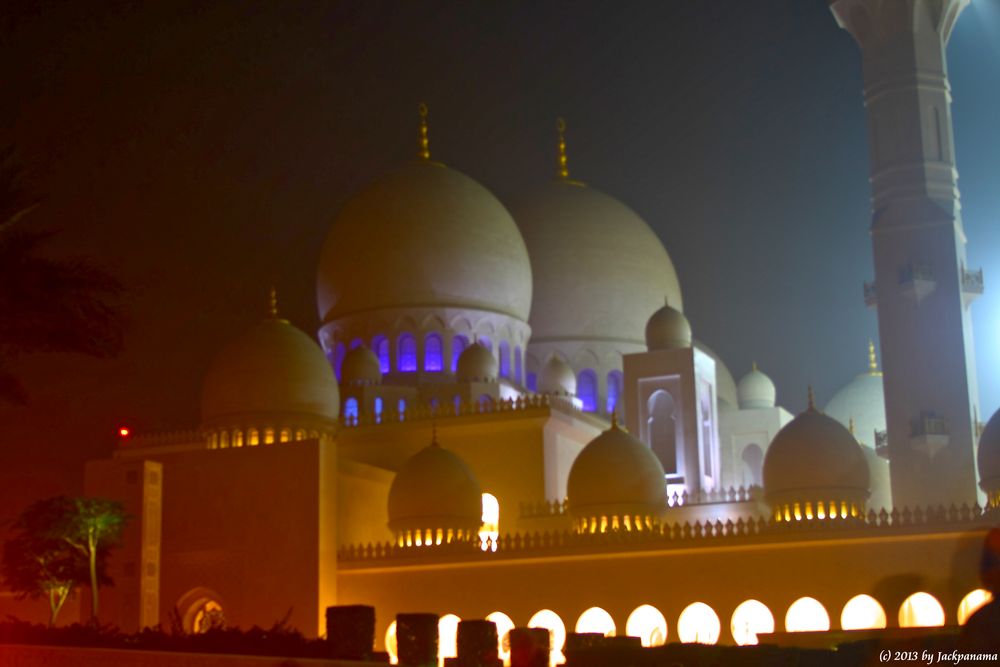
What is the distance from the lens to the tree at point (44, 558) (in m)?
21.4

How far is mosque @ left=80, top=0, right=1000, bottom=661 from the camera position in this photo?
68.9ft

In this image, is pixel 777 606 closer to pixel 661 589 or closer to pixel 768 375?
pixel 661 589

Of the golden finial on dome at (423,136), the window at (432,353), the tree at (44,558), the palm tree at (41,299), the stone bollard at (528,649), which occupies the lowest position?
the stone bollard at (528,649)

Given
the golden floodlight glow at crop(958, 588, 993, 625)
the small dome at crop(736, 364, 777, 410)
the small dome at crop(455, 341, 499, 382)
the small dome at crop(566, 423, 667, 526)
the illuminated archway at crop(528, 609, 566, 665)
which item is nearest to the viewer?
the golden floodlight glow at crop(958, 588, 993, 625)

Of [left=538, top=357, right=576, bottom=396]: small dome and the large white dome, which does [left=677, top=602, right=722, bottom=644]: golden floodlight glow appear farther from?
the large white dome

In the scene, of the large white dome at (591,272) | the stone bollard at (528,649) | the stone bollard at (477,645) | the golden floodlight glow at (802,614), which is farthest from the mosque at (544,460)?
the stone bollard at (528,649)

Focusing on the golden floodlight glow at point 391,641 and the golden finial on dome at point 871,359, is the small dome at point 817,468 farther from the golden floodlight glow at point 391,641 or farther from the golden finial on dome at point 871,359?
the golden finial on dome at point 871,359

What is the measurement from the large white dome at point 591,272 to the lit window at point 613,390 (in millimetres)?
881

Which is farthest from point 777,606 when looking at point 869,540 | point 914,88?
point 914,88

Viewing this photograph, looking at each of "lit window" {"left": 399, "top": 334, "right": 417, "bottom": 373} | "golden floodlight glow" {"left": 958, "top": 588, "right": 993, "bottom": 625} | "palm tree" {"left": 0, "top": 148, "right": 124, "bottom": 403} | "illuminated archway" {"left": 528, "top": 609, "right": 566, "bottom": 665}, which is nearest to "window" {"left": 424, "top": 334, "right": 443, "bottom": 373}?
"lit window" {"left": 399, "top": 334, "right": 417, "bottom": 373}

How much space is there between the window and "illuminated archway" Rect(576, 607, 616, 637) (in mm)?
8324

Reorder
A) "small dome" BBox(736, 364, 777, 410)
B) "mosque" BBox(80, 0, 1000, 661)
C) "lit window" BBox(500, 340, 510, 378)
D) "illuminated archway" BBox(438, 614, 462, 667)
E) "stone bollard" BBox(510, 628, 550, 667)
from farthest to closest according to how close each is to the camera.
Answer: "small dome" BBox(736, 364, 777, 410)
"lit window" BBox(500, 340, 510, 378)
"illuminated archway" BBox(438, 614, 462, 667)
"mosque" BBox(80, 0, 1000, 661)
"stone bollard" BBox(510, 628, 550, 667)

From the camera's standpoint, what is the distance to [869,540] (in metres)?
20.2

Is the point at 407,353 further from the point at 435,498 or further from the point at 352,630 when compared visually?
the point at 352,630
